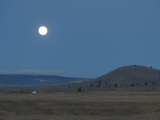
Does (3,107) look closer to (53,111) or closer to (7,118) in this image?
(53,111)

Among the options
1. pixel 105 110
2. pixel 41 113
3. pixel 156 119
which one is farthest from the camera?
pixel 105 110

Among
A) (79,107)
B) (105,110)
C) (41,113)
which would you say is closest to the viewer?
(41,113)

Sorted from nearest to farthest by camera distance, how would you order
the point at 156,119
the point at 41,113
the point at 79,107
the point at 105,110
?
the point at 156,119 → the point at 41,113 → the point at 105,110 → the point at 79,107

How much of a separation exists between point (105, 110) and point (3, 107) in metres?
12.6

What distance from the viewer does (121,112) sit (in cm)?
4712

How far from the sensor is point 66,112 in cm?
4700

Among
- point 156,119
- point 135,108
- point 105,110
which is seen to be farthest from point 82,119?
point 135,108

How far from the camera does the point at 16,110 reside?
155ft

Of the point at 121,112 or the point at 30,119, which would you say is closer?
the point at 30,119

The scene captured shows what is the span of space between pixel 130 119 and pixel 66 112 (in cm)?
1142

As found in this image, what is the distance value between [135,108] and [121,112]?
4405 millimetres

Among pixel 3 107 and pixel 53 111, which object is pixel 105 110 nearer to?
pixel 53 111

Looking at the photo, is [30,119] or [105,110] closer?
[30,119]

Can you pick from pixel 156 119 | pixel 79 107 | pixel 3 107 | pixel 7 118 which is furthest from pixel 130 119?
pixel 3 107
